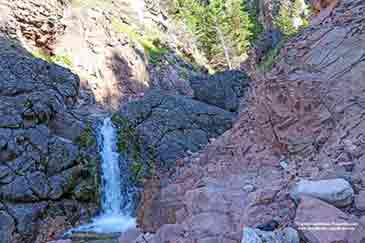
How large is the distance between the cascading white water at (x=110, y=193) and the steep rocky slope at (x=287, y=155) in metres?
5.02

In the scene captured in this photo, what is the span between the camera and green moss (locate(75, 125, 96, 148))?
16.3 meters

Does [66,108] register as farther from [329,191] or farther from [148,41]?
[148,41]

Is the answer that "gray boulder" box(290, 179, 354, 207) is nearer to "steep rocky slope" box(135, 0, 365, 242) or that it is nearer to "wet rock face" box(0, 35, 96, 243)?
"steep rocky slope" box(135, 0, 365, 242)

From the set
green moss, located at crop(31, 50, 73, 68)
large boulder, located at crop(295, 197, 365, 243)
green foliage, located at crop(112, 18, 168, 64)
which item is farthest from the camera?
green foliage, located at crop(112, 18, 168, 64)

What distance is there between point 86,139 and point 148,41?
72.8ft

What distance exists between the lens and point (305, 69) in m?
7.30

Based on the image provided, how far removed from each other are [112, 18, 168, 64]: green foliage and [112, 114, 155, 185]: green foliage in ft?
54.3

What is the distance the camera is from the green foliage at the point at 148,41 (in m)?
34.5

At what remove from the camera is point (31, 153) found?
1423 cm

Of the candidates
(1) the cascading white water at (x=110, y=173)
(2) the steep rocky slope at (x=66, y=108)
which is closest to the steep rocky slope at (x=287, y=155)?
(2) the steep rocky slope at (x=66, y=108)

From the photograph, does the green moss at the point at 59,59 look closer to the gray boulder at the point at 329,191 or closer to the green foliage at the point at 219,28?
the green foliage at the point at 219,28

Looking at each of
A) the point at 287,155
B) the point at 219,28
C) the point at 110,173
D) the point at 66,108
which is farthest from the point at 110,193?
the point at 219,28

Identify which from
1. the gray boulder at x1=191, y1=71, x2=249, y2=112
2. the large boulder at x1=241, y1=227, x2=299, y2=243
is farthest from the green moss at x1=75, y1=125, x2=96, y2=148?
the large boulder at x1=241, y1=227, x2=299, y2=243

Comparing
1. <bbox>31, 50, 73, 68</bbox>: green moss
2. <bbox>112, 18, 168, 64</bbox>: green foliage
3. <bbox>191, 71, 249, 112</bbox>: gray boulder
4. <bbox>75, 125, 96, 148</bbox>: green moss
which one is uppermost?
<bbox>112, 18, 168, 64</bbox>: green foliage
